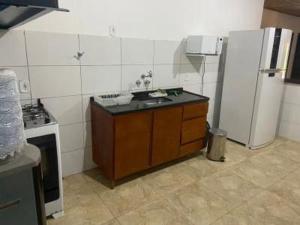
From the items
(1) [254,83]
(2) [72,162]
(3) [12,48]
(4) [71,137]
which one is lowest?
(2) [72,162]

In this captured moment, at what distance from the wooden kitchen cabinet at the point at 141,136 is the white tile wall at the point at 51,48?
50cm

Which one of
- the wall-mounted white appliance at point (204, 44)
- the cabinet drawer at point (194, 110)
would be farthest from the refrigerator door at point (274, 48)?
the cabinet drawer at point (194, 110)

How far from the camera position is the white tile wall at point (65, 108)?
211 cm

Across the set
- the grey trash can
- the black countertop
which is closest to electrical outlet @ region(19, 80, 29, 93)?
the black countertop

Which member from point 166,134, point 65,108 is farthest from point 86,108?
point 166,134

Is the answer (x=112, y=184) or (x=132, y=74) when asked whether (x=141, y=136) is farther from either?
(x=132, y=74)

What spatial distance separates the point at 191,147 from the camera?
106 inches

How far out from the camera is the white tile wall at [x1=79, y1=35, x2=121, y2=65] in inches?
84.7

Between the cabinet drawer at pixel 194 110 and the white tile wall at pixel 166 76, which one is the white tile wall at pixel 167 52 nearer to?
the white tile wall at pixel 166 76

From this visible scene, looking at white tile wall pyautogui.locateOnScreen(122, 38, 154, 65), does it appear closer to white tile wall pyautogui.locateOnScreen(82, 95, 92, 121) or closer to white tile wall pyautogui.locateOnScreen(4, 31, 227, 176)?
white tile wall pyautogui.locateOnScreen(4, 31, 227, 176)

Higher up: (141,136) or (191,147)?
(141,136)

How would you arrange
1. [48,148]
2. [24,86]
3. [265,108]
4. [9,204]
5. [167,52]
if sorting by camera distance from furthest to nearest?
[265,108] → [167,52] → [24,86] → [48,148] → [9,204]

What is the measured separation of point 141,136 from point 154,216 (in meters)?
0.70

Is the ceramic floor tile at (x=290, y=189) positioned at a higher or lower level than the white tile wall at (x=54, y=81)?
lower
